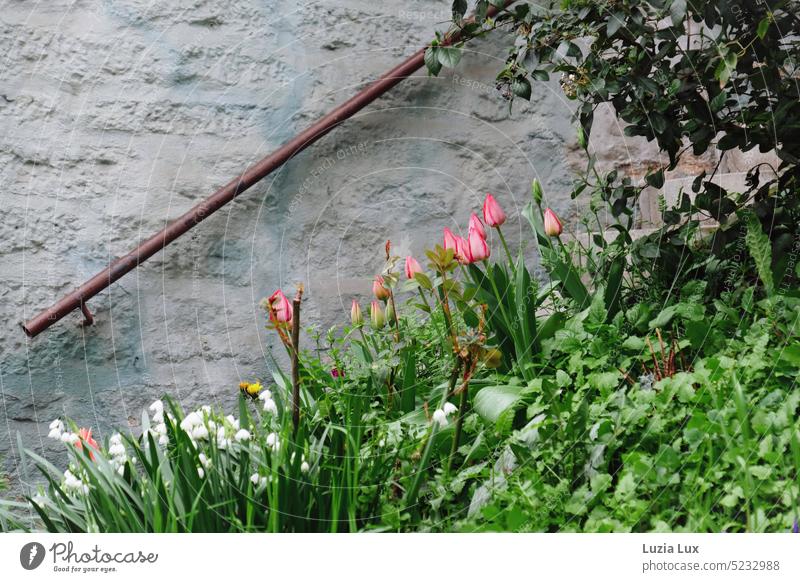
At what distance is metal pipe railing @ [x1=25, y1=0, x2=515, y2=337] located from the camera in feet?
6.70

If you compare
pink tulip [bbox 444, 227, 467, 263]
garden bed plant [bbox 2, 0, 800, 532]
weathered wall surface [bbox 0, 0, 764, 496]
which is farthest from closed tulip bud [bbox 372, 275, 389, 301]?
weathered wall surface [bbox 0, 0, 764, 496]

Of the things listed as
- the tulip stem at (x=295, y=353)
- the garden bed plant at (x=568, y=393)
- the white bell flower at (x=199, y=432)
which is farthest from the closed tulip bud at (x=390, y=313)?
the white bell flower at (x=199, y=432)

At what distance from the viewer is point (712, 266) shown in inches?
65.5

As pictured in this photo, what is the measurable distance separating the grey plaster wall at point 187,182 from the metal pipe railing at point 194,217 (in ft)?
0.22

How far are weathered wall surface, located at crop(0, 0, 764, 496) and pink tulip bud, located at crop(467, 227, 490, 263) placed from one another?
0.49 m

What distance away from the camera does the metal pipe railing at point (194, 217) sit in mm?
2041

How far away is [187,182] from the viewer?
6.99 feet

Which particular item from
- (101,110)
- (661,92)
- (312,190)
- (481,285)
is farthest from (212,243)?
(661,92)

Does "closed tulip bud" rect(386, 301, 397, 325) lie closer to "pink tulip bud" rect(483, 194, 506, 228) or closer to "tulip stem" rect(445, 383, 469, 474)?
"pink tulip bud" rect(483, 194, 506, 228)

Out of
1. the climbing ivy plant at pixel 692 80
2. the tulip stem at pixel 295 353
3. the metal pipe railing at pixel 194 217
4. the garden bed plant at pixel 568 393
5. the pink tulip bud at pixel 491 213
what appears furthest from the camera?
the metal pipe railing at pixel 194 217

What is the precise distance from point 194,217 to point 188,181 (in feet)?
0.43

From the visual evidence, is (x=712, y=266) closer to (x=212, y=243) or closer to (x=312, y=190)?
(x=312, y=190)

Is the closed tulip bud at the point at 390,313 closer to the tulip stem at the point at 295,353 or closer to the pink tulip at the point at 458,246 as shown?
the pink tulip at the point at 458,246
